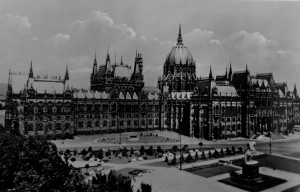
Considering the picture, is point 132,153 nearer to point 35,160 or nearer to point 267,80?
point 35,160

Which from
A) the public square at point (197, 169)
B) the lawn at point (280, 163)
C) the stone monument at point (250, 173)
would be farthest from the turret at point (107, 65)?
the stone monument at point (250, 173)

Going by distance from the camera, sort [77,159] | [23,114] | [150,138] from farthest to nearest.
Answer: [150,138] < [23,114] < [77,159]

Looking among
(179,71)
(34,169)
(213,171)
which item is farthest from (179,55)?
(34,169)

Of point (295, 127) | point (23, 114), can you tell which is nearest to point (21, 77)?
point (23, 114)

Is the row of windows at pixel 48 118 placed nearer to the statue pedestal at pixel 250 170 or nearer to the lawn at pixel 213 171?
the lawn at pixel 213 171

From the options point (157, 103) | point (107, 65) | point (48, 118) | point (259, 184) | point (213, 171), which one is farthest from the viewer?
point (157, 103)

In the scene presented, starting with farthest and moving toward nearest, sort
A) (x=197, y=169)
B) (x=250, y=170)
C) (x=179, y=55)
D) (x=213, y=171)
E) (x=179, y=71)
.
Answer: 1. (x=179, y=55)
2. (x=179, y=71)
3. (x=197, y=169)
4. (x=213, y=171)
5. (x=250, y=170)

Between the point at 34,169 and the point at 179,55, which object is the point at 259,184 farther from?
the point at 179,55
